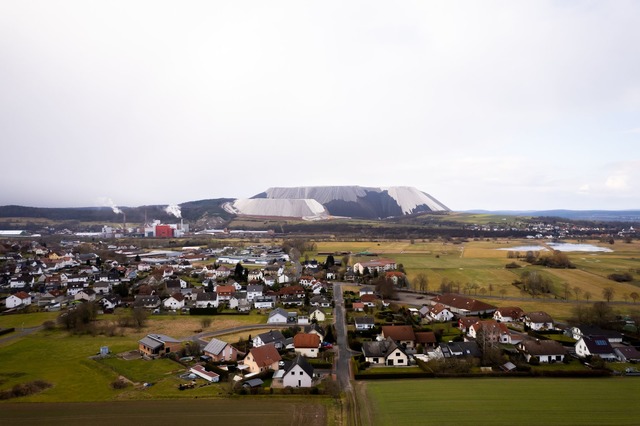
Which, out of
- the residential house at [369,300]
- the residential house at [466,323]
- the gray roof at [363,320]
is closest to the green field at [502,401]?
the residential house at [466,323]

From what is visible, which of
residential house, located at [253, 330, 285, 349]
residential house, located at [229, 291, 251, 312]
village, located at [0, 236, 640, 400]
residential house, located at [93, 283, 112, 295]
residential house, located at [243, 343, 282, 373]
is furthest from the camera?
residential house, located at [93, 283, 112, 295]

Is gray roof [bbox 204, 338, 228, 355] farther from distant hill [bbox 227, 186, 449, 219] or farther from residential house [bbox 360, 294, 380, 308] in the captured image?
distant hill [bbox 227, 186, 449, 219]

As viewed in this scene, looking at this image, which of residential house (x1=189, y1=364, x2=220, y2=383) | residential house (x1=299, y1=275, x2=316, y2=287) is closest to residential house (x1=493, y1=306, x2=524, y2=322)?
residential house (x1=299, y1=275, x2=316, y2=287)

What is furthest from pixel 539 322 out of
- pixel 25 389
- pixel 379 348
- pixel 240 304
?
pixel 25 389

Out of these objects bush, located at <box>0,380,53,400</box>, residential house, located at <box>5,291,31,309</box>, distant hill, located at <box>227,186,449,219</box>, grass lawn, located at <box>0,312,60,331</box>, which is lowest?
grass lawn, located at <box>0,312,60,331</box>

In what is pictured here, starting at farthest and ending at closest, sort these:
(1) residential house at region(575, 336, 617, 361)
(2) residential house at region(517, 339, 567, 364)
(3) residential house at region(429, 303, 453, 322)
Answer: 1. (3) residential house at region(429, 303, 453, 322)
2. (1) residential house at region(575, 336, 617, 361)
3. (2) residential house at region(517, 339, 567, 364)

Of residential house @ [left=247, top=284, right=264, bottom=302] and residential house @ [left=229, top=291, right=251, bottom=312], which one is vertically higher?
residential house @ [left=247, top=284, right=264, bottom=302]

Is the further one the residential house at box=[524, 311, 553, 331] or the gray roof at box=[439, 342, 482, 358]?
the residential house at box=[524, 311, 553, 331]
